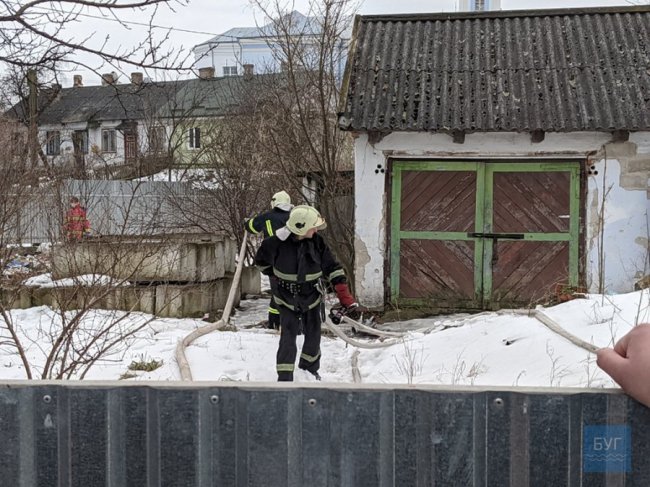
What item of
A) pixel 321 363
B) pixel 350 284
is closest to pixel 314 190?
pixel 350 284

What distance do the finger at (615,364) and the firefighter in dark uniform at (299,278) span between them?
13.3 feet

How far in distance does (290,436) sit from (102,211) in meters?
16.4

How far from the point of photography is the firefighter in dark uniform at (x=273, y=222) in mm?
7829

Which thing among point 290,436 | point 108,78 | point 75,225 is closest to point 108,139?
point 75,225

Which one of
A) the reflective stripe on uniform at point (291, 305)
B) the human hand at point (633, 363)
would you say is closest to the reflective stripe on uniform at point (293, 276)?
the reflective stripe on uniform at point (291, 305)

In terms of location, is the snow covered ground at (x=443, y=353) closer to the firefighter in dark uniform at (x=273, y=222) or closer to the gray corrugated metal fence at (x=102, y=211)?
the firefighter in dark uniform at (x=273, y=222)

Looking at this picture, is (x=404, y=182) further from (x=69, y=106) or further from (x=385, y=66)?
(x=69, y=106)

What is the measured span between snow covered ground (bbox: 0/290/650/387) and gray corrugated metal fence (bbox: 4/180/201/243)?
1381 millimetres

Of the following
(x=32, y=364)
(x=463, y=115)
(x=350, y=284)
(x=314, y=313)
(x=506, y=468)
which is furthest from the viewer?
(x=350, y=284)

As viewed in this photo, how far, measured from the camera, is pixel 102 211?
18000 mm

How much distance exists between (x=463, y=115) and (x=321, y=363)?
4222mm

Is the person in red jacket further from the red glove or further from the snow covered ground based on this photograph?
the red glove

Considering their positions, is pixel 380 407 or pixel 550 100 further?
pixel 550 100

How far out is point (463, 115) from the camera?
31.8 ft
